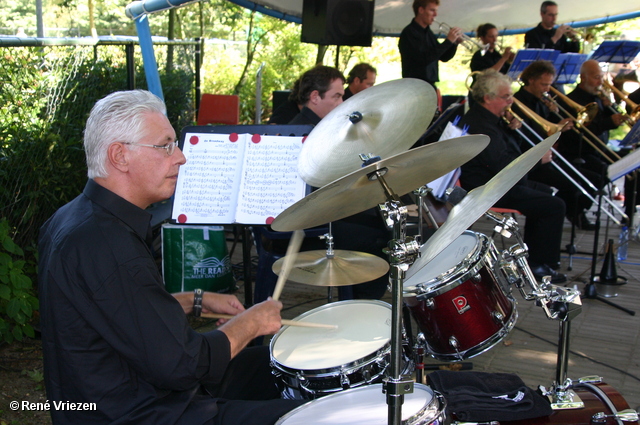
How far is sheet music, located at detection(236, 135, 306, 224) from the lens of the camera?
3.01m

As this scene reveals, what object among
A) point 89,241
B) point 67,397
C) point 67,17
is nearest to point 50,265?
point 89,241

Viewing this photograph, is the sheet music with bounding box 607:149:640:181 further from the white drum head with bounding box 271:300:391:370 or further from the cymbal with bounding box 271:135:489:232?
the cymbal with bounding box 271:135:489:232

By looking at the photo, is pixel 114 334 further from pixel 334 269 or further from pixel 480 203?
pixel 334 269

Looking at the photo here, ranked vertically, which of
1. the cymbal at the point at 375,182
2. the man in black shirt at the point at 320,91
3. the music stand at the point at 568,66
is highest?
the music stand at the point at 568,66

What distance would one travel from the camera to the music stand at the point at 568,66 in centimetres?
728

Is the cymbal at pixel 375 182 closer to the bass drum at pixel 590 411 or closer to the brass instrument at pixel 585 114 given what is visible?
the bass drum at pixel 590 411

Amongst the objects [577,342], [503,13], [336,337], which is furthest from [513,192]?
[503,13]

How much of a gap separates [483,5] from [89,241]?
857cm

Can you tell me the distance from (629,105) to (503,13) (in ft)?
10.6

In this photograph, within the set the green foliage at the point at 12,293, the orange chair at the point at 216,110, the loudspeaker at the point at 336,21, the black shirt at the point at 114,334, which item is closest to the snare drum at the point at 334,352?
the black shirt at the point at 114,334

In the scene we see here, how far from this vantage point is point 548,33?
784 cm

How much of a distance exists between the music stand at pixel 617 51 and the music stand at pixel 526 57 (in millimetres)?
986

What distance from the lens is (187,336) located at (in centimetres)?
160

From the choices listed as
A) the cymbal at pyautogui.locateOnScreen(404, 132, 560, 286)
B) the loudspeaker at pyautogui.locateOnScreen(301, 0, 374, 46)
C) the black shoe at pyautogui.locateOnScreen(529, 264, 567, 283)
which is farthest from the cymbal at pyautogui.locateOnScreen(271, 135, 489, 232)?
the loudspeaker at pyautogui.locateOnScreen(301, 0, 374, 46)
